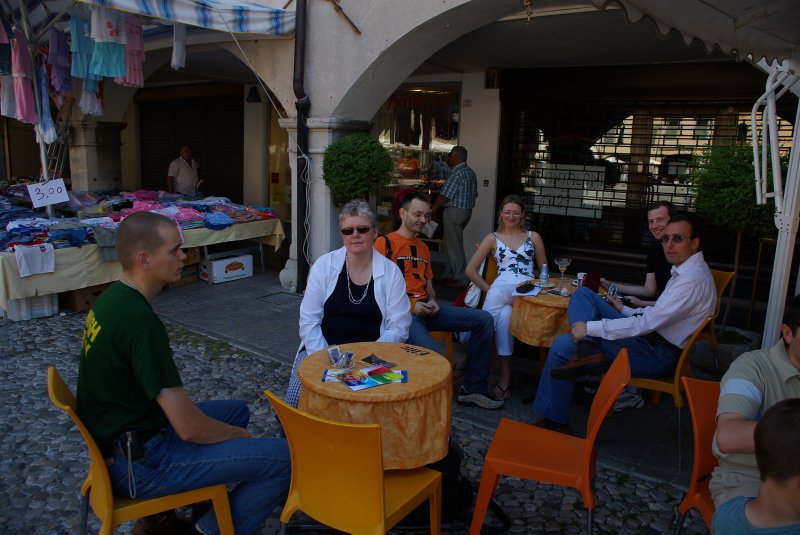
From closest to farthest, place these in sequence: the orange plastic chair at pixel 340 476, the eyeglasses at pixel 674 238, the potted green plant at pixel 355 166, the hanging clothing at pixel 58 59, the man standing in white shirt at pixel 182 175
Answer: the orange plastic chair at pixel 340 476
the eyeglasses at pixel 674 238
the potted green plant at pixel 355 166
the hanging clothing at pixel 58 59
the man standing in white shirt at pixel 182 175

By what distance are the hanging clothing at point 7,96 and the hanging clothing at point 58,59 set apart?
1.61 ft

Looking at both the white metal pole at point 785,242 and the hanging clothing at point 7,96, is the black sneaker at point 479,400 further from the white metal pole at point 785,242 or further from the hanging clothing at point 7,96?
the hanging clothing at point 7,96

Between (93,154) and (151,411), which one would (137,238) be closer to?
(151,411)

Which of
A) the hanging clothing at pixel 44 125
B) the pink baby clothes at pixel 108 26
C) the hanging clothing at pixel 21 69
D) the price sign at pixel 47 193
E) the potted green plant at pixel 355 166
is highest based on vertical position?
the pink baby clothes at pixel 108 26

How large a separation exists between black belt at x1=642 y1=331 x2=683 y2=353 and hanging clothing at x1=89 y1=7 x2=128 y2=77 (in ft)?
19.9

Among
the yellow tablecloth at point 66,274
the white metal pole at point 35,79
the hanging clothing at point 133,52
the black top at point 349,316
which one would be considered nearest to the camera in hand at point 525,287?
the black top at point 349,316

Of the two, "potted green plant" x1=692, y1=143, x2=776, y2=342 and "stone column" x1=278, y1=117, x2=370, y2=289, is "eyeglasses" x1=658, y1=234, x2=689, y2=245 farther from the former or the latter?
"stone column" x1=278, y1=117, x2=370, y2=289

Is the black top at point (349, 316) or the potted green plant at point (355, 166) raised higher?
the potted green plant at point (355, 166)

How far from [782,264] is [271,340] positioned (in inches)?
163

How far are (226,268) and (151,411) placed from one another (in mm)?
5746

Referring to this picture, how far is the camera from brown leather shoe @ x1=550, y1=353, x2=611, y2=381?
351cm

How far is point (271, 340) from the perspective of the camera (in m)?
5.68

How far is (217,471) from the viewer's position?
7.64 ft

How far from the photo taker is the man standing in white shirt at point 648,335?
3.56m
